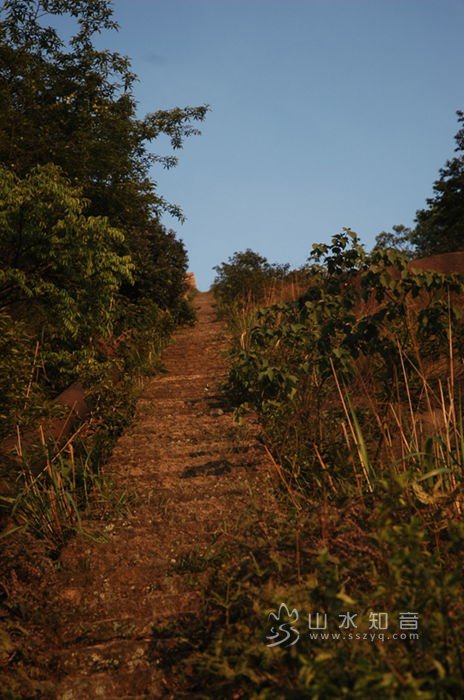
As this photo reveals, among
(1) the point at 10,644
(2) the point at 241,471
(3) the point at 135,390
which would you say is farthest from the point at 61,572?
(3) the point at 135,390

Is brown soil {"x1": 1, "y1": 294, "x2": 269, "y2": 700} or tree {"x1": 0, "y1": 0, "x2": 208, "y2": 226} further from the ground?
tree {"x1": 0, "y1": 0, "x2": 208, "y2": 226}

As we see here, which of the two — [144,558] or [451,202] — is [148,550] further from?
[451,202]

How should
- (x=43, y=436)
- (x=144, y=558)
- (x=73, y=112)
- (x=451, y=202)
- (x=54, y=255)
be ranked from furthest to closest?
(x=451, y=202)
(x=73, y=112)
(x=54, y=255)
(x=43, y=436)
(x=144, y=558)

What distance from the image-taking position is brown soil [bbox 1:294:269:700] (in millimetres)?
2842

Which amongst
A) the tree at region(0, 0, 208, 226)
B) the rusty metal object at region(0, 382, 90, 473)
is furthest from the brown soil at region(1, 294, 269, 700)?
the tree at region(0, 0, 208, 226)

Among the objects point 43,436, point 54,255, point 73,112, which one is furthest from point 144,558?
point 73,112

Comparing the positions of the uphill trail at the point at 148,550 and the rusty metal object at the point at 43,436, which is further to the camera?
the rusty metal object at the point at 43,436

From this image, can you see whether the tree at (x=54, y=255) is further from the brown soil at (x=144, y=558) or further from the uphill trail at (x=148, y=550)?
the brown soil at (x=144, y=558)

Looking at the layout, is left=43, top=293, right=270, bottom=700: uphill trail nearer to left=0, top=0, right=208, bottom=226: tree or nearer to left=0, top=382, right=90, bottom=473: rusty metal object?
left=0, top=382, right=90, bottom=473: rusty metal object

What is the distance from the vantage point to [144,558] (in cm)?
362

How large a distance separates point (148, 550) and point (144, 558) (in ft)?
0.25

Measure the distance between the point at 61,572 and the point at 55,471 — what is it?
0.71 m

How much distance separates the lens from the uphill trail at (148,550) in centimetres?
285

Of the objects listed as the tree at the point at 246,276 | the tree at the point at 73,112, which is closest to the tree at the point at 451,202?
the tree at the point at 246,276
